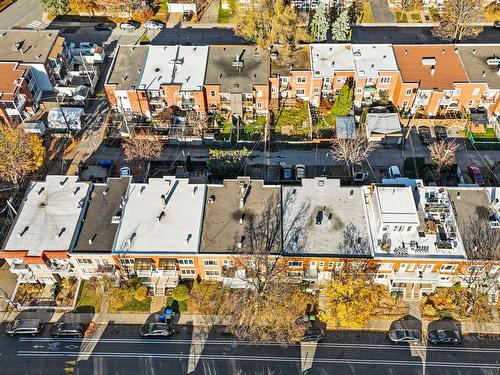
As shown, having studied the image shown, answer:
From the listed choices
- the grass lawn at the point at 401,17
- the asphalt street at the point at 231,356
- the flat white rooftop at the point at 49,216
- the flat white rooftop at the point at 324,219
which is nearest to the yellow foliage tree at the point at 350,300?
the asphalt street at the point at 231,356

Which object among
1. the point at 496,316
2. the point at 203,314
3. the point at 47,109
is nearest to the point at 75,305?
the point at 203,314

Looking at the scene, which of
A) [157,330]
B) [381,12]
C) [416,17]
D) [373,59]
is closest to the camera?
[157,330]

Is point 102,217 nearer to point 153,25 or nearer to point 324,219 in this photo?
point 324,219

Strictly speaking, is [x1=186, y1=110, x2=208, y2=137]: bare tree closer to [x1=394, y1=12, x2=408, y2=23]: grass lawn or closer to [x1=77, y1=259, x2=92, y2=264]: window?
[x1=77, y1=259, x2=92, y2=264]: window

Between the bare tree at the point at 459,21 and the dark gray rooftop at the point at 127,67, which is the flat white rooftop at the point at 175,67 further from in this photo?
the bare tree at the point at 459,21

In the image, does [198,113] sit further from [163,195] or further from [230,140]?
[163,195]

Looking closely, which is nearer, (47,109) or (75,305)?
(75,305)

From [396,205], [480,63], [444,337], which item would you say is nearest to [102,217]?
[396,205]
